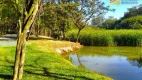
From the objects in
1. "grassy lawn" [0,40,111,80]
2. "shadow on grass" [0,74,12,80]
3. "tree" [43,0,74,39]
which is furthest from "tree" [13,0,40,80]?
"tree" [43,0,74,39]

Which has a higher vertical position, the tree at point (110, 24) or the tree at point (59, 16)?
the tree at point (59, 16)

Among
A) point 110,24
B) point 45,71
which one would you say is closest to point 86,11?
point 45,71

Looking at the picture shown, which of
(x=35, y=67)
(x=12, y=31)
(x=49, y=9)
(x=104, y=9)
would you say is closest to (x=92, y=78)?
(x=35, y=67)

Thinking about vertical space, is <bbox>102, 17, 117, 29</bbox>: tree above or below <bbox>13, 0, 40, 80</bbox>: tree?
below

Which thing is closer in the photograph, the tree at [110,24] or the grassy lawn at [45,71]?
the grassy lawn at [45,71]

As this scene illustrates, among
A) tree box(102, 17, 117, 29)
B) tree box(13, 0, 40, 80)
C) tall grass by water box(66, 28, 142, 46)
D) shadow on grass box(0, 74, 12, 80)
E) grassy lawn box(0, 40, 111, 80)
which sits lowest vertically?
tree box(102, 17, 117, 29)

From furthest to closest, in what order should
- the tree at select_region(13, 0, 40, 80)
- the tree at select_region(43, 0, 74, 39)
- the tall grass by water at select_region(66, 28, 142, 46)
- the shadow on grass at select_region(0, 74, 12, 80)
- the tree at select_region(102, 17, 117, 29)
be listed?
the tree at select_region(102, 17, 117, 29)
the tall grass by water at select_region(66, 28, 142, 46)
the tree at select_region(43, 0, 74, 39)
the shadow on grass at select_region(0, 74, 12, 80)
the tree at select_region(13, 0, 40, 80)

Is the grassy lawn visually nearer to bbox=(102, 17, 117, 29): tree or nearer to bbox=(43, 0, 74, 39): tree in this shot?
bbox=(43, 0, 74, 39): tree

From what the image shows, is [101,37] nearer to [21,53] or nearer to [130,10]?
[21,53]

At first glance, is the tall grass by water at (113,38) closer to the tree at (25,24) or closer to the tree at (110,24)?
the tree at (25,24)

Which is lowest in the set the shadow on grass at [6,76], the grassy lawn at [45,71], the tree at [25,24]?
the grassy lawn at [45,71]

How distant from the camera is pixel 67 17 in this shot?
40.3 meters

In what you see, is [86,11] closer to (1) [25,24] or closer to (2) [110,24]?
(1) [25,24]

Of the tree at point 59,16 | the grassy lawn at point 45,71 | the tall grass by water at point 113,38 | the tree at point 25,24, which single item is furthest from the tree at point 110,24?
the tree at point 25,24
